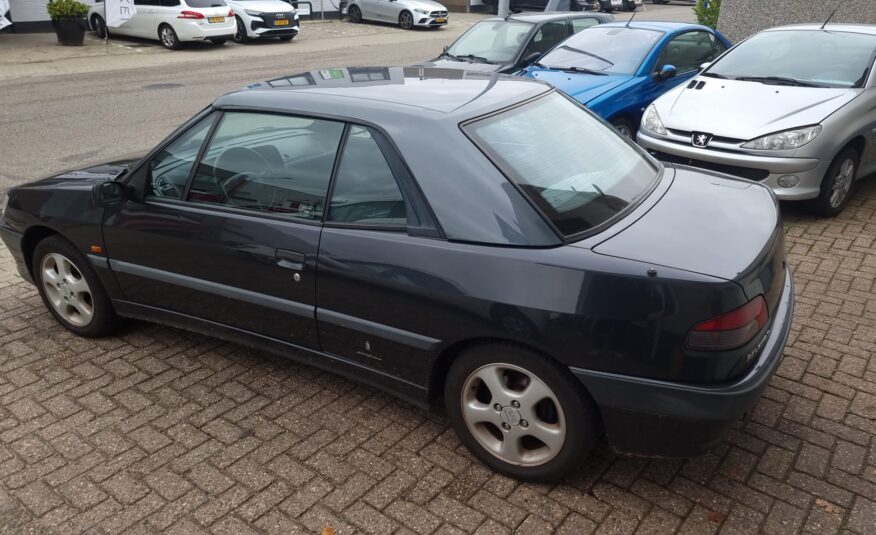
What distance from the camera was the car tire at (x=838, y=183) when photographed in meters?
6.08

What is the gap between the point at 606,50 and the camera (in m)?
8.82

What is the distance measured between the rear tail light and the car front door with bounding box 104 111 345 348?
1642mm

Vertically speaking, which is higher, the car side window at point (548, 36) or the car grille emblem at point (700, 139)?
the car side window at point (548, 36)

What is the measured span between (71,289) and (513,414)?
111 inches

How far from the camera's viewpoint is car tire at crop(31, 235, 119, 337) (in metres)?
4.27

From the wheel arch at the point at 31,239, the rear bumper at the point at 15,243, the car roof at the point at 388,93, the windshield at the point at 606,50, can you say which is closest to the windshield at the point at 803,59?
the windshield at the point at 606,50

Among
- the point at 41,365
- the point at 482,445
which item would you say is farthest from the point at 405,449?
the point at 41,365

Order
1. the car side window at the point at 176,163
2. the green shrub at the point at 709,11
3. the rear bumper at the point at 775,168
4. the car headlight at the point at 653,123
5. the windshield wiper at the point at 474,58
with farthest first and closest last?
the green shrub at the point at 709,11 < the windshield wiper at the point at 474,58 < the car headlight at the point at 653,123 < the rear bumper at the point at 775,168 < the car side window at the point at 176,163

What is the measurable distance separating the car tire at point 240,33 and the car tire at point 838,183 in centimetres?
1778

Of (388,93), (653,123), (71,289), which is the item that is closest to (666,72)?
(653,123)

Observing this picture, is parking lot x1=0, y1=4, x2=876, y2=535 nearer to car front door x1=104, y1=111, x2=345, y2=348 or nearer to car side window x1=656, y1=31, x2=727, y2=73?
car front door x1=104, y1=111, x2=345, y2=348

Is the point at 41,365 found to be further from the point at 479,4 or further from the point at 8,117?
the point at 479,4

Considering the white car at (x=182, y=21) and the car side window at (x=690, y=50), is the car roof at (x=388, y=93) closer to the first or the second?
the car side window at (x=690, y=50)

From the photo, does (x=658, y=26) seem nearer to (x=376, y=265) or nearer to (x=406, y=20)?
(x=376, y=265)
